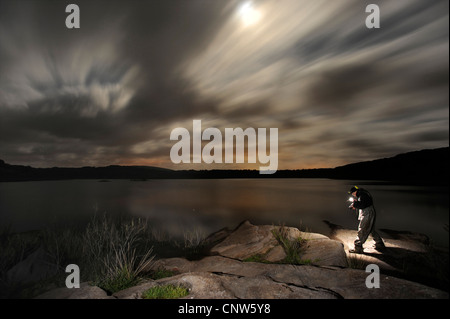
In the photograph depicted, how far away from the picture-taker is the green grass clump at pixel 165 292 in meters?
5.89

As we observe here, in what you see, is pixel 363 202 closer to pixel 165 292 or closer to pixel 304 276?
pixel 304 276

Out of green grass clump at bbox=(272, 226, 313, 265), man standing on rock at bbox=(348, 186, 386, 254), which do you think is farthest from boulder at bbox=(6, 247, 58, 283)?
man standing on rock at bbox=(348, 186, 386, 254)

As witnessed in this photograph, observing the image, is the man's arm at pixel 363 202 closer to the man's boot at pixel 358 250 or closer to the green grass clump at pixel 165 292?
the man's boot at pixel 358 250

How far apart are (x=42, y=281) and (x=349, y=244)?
47.8 feet

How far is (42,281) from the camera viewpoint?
8391 mm

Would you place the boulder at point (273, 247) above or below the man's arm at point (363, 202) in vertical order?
below

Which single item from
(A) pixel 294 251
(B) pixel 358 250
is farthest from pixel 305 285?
(B) pixel 358 250

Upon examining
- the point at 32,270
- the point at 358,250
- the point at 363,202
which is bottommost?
the point at 32,270

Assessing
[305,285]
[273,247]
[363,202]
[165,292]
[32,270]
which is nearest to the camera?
[165,292]

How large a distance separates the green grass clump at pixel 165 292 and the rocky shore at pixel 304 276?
7.5 inches

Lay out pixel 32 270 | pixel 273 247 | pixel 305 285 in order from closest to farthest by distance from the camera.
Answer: pixel 305 285
pixel 32 270
pixel 273 247

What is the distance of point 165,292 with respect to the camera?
6.05 metres

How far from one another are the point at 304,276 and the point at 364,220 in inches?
216

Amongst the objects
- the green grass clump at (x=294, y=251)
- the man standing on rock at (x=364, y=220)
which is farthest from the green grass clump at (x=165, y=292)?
the man standing on rock at (x=364, y=220)
